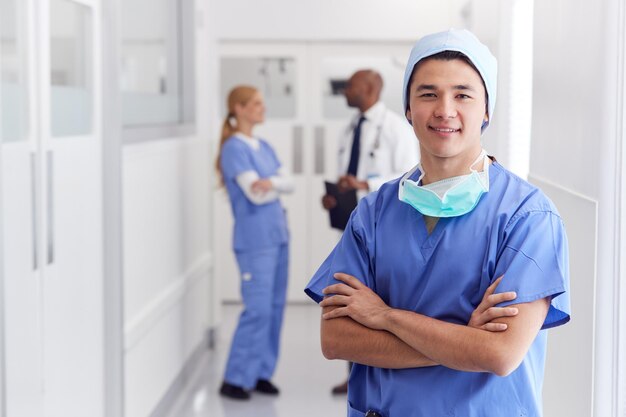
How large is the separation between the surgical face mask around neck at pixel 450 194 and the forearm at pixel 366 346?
248mm

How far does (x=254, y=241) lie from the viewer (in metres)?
4.93

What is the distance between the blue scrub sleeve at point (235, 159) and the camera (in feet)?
Answer: 16.2

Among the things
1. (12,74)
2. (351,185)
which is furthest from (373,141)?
(12,74)

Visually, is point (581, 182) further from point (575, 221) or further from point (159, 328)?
point (159, 328)

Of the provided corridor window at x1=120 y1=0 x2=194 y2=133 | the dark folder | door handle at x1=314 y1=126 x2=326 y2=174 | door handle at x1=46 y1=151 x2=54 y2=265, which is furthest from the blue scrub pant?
door handle at x1=314 y1=126 x2=326 y2=174

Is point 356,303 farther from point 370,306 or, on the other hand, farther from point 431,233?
point 431,233

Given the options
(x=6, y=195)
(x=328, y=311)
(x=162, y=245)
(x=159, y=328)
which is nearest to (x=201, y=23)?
(x=162, y=245)

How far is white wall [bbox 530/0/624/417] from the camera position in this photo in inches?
91.0

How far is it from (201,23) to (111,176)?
248cm

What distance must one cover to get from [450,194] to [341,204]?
2960mm

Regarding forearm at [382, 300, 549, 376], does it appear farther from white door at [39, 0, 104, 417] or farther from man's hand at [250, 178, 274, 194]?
man's hand at [250, 178, 274, 194]

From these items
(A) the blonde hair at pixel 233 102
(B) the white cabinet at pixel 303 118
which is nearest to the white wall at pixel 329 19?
(B) the white cabinet at pixel 303 118

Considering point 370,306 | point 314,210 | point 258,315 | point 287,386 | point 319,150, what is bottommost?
point 287,386

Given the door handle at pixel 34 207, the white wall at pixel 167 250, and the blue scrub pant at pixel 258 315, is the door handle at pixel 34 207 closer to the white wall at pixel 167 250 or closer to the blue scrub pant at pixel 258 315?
the white wall at pixel 167 250
